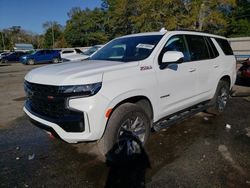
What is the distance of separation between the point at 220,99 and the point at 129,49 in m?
2.78

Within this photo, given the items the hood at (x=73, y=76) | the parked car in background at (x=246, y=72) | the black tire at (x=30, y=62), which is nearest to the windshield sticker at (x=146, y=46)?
the hood at (x=73, y=76)

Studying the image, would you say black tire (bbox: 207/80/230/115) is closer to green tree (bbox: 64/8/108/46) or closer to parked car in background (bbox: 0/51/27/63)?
parked car in background (bbox: 0/51/27/63)

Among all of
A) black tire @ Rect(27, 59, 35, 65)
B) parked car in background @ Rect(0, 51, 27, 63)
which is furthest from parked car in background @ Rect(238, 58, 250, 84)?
parked car in background @ Rect(0, 51, 27, 63)

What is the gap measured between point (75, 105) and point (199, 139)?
255 centimetres

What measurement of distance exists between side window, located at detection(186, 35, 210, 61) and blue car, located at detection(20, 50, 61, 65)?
2479 cm

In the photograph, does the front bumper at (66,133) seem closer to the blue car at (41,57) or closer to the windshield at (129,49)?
the windshield at (129,49)

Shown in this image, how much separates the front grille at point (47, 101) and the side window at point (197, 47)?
2681mm

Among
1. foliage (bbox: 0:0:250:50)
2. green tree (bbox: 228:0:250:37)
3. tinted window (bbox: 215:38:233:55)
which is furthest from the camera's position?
green tree (bbox: 228:0:250:37)

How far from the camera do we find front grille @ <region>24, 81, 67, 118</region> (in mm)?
2891

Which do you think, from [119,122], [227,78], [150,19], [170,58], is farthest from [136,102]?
[150,19]

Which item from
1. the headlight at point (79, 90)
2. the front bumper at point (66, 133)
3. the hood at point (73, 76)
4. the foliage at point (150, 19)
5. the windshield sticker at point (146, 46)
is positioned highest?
the foliage at point (150, 19)

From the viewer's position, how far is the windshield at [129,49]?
378 centimetres

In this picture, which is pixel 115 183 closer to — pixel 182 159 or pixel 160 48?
pixel 182 159

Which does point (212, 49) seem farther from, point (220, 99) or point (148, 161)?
point (148, 161)
